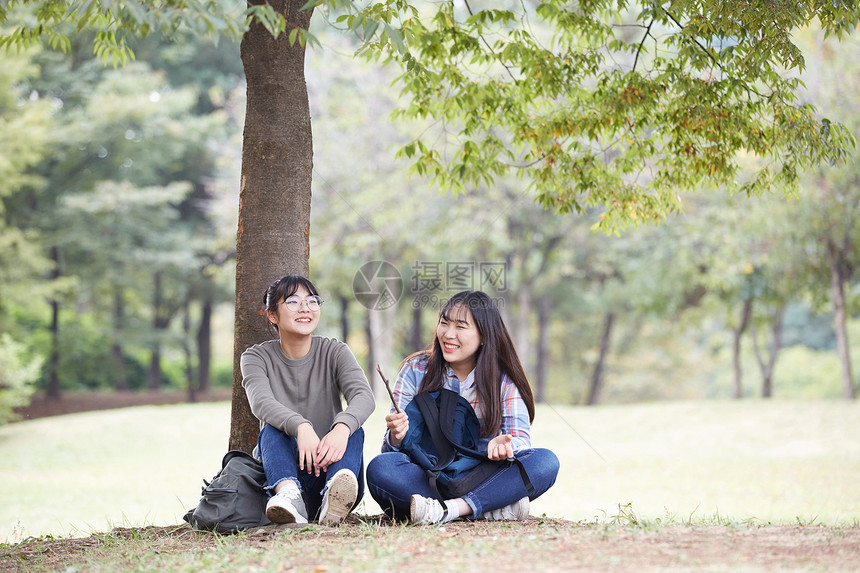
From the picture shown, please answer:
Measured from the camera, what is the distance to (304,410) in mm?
3918

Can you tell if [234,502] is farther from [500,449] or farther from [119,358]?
[119,358]

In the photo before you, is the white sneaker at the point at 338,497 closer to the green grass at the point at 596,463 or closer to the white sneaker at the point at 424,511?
the white sneaker at the point at 424,511

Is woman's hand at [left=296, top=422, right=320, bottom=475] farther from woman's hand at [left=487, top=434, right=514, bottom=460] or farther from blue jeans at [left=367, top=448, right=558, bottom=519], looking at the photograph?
woman's hand at [left=487, top=434, right=514, bottom=460]

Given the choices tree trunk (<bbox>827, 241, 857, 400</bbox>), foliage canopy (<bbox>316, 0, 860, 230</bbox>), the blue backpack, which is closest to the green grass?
tree trunk (<bbox>827, 241, 857, 400</bbox>)

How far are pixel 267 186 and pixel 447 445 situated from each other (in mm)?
1812

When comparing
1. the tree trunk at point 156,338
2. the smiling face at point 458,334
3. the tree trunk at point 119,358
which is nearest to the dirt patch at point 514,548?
the smiling face at point 458,334

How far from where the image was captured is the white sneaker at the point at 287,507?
344 cm

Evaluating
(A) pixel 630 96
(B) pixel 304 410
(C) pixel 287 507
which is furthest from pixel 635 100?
(C) pixel 287 507

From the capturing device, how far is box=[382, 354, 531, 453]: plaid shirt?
4.00 metres

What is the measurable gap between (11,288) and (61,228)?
3638mm

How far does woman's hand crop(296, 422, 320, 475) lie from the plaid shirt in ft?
1.62

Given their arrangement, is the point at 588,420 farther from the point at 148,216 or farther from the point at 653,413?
the point at 148,216

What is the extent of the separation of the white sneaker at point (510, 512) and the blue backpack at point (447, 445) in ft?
0.40

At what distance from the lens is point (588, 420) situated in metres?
15.2
